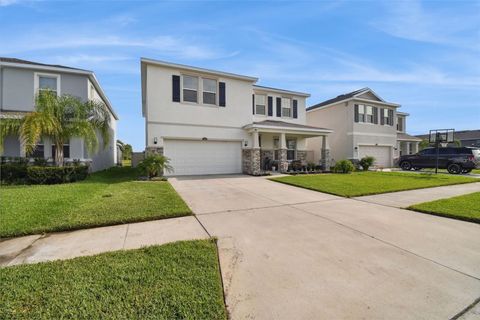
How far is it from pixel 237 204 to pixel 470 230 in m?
5.15

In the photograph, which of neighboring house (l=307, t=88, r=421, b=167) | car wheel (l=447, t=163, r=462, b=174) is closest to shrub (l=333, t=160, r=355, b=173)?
neighboring house (l=307, t=88, r=421, b=167)

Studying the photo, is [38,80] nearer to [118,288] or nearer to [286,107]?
[118,288]

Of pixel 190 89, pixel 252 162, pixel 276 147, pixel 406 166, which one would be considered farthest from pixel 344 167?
pixel 190 89

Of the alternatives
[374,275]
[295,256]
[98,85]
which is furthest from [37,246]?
[98,85]

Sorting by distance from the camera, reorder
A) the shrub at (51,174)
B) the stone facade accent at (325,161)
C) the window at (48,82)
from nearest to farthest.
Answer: the shrub at (51,174)
the window at (48,82)
the stone facade accent at (325,161)

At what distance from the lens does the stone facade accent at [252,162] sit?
1444 cm

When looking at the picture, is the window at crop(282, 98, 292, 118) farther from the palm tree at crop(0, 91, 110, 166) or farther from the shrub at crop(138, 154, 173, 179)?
the palm tree at crop(0, 91, 110, 166)

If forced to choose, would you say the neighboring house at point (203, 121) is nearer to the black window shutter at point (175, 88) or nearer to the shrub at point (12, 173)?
the black window shutter at point (175, 88)

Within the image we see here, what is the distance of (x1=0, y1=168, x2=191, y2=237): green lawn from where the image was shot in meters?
4.61

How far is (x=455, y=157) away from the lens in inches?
655

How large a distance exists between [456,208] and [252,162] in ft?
32.2

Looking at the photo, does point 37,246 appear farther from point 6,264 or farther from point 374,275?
point 374,275

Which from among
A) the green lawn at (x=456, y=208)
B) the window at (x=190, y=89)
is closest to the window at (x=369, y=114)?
the green lawn at (x=456, y=208)

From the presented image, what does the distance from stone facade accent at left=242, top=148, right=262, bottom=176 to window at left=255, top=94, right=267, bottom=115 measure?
12.8 ft
